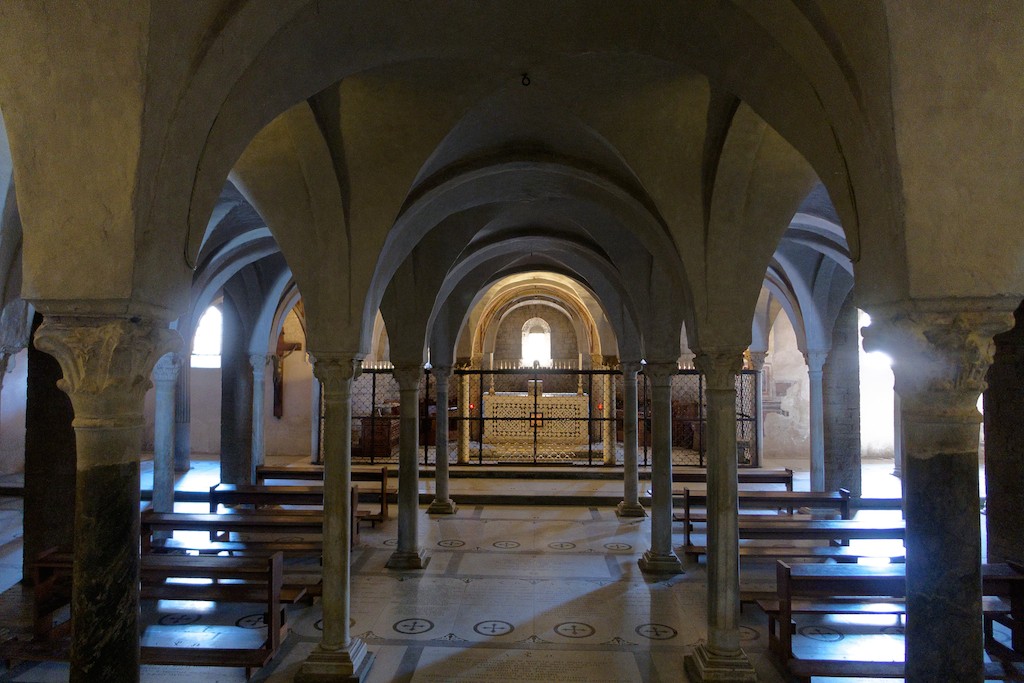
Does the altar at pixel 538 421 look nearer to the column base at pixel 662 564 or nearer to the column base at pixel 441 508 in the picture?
the column base at pixel 441 508

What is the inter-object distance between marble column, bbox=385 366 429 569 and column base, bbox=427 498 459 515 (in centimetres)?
261

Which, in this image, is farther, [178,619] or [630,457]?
[630,457]

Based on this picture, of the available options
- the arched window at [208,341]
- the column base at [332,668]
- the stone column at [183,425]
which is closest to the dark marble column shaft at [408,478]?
the column base at [332,668]

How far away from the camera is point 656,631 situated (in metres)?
5.91

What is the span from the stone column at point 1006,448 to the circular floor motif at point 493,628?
491 cm

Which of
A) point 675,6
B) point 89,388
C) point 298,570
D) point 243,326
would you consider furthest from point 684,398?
point 89,388

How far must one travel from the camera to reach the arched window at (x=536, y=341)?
89.5 feet

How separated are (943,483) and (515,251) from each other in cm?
929

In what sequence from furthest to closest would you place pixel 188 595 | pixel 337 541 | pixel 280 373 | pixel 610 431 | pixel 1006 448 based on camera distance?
pixel 280 373 < pixel 610 431 < pixel 1006 448 < pixel 188 595 < pixel 337 541

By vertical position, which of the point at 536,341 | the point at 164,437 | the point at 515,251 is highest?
the point at 515,251

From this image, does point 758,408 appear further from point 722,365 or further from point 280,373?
point 280,373

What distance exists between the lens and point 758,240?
16.8 feet

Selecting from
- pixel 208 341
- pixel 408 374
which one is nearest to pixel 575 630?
pixel 408 374

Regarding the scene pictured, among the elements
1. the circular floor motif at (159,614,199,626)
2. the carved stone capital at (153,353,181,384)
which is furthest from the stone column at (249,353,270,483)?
the circular floor motif at (159,614,199,626)
